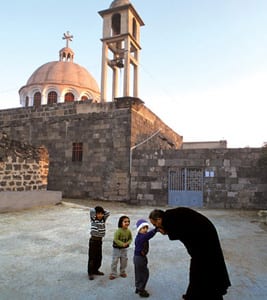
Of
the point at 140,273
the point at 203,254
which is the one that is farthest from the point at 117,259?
the point at 203,254

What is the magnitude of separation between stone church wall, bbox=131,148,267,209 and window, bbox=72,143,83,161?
2988mm

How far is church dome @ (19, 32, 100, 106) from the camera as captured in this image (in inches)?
872

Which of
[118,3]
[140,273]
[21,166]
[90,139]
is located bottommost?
[140,273]

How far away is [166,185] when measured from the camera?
40.9 feet

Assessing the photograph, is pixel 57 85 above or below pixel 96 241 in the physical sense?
above

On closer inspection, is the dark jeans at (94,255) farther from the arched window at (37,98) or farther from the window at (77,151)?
the arched window at (37,98)

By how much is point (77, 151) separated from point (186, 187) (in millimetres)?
5833

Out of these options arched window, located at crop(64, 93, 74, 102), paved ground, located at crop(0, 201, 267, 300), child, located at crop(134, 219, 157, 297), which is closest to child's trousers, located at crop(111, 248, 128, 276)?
paved ground, located at crop(0, 201, 267, 300)

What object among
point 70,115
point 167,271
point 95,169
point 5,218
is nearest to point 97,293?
point 167,271

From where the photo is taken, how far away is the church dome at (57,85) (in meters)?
22.1

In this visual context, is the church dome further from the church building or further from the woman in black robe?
the woman in black robe

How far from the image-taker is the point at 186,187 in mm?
12242

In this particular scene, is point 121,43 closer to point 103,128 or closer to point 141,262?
point 103,128

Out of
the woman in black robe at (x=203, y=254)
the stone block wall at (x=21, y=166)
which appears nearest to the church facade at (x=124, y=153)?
the stone block wall at (x=21, y=166)
